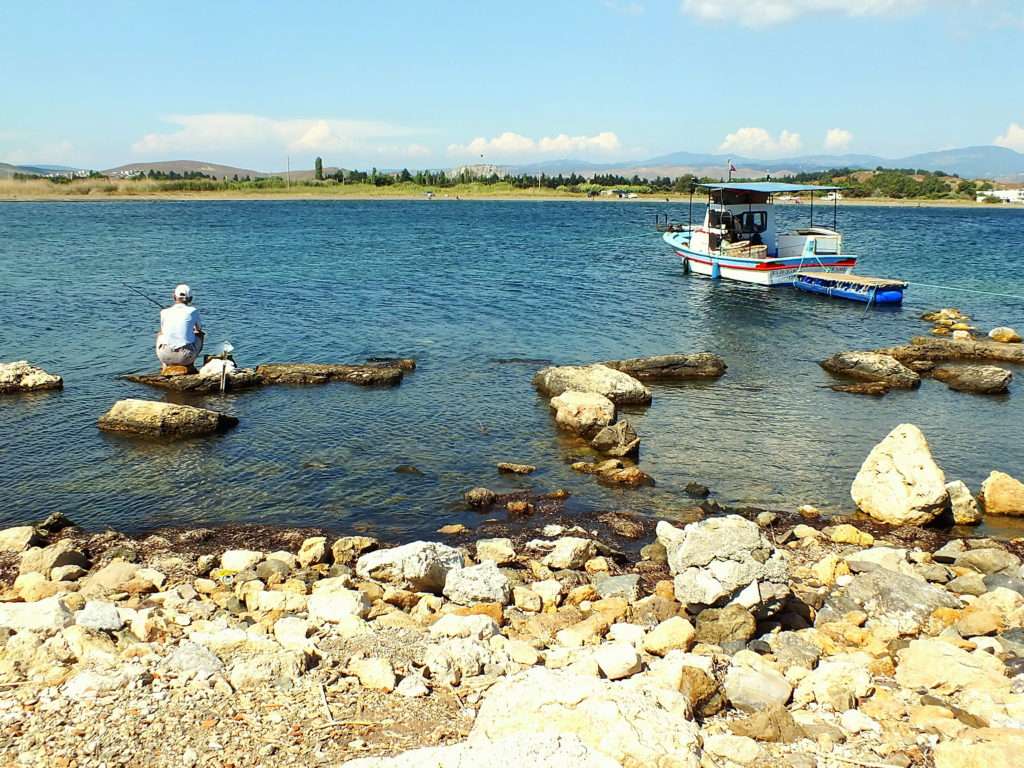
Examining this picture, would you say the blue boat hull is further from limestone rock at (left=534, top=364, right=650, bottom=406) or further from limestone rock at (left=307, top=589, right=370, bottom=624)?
limestone rock at (left=307, top=589, right=370, bottom=624)

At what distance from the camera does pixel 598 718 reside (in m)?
6.67

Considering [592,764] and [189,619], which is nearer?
[592,764]

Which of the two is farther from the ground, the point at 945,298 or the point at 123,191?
the point at 123,191

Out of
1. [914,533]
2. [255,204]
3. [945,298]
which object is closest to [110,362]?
[914,533]

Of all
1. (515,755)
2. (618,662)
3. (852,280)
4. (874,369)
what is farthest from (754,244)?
(515,755)

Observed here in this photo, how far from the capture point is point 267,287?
142 feet

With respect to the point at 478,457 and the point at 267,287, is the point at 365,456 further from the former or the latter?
the point at 267,287

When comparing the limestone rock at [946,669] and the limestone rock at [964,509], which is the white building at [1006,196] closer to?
the limestone rock at [964,509]

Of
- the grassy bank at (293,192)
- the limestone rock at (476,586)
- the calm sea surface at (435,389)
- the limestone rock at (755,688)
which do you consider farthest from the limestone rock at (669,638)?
the grassy bank at (293,192)

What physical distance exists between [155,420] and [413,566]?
10062 mm

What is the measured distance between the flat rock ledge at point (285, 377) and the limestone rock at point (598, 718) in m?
17.5

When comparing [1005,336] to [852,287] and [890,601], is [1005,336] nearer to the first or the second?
[852,287]

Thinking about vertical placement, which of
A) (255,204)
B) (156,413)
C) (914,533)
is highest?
(255,204)

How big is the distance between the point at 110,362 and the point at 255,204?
121 meters
